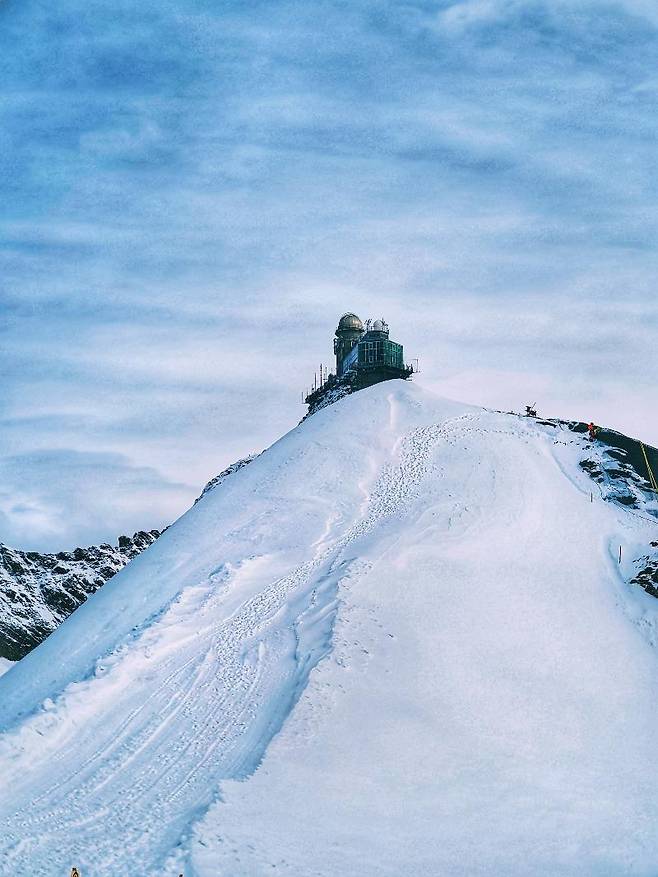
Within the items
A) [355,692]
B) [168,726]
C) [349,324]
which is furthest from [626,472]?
[349,324]

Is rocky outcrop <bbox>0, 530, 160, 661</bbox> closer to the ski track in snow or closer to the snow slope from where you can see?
the snow slope

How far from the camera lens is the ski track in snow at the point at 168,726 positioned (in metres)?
14.4

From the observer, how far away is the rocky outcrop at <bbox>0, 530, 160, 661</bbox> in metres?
84.4

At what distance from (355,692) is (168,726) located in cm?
472

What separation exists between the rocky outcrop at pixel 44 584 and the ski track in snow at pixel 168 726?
198 ft

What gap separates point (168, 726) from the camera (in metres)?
19.1

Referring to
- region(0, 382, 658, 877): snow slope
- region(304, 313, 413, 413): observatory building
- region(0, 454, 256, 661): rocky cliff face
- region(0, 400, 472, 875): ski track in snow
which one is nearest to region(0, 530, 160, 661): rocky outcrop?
region(0, 454, 256, 661): rocky cliff face

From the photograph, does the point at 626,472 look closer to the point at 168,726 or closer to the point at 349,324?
the point at 168,726

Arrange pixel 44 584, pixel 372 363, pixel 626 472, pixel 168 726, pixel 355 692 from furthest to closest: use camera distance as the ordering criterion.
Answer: pixel 44 584
pixel 372 363
pixel 626 472
pixel 355 692
pixel 168 726

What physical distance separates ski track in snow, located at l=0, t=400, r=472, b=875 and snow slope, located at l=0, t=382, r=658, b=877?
64mm

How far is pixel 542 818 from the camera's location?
15.4 metres

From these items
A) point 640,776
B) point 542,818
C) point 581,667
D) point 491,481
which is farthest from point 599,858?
point 491,481

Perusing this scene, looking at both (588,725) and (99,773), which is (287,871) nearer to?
(99,773)

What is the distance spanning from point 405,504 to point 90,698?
15.3 meters
